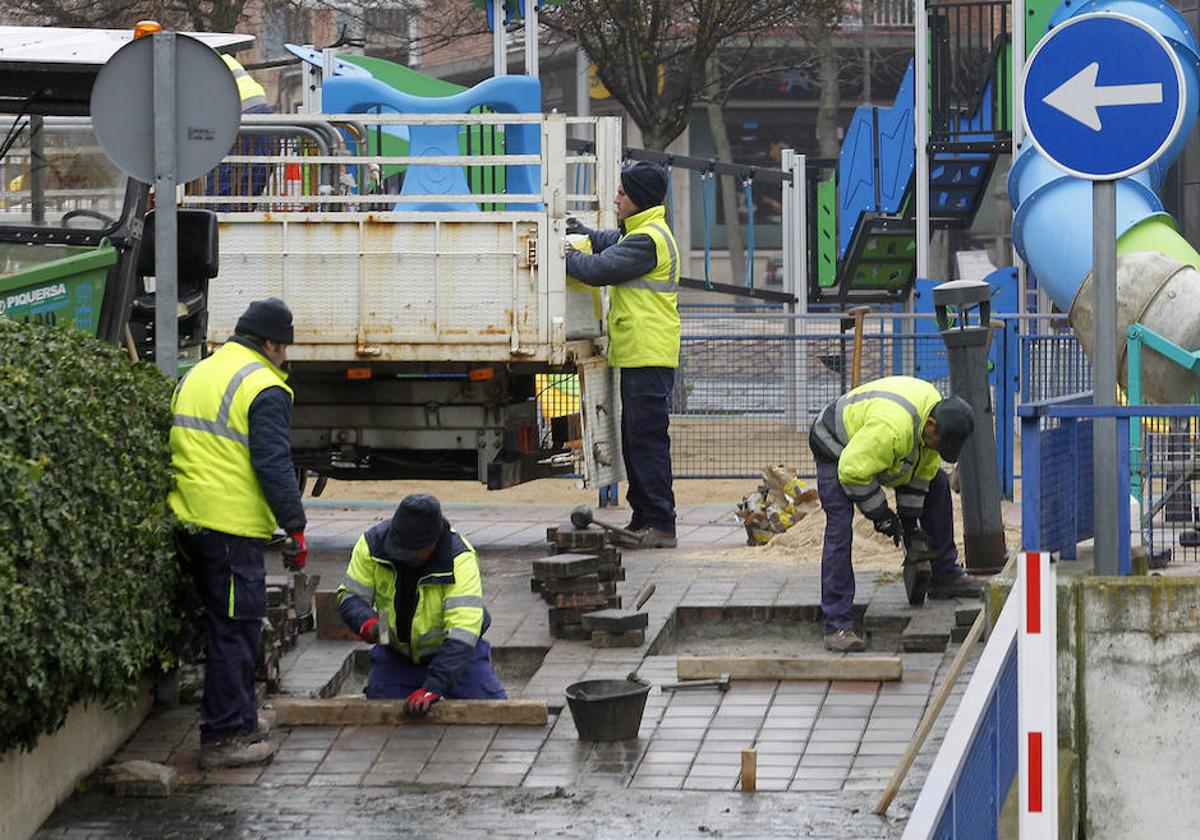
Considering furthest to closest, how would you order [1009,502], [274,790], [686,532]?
1. [1009,502]
2. [686,532]
3. [274,790]

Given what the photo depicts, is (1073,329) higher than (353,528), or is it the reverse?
(1073,329)

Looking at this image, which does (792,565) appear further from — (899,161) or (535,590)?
(899,161)

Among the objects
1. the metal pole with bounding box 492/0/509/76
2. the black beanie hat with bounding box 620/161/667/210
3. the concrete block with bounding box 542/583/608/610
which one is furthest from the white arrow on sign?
the metal pole with bounding box 492/0/509/76

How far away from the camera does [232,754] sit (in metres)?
7.60

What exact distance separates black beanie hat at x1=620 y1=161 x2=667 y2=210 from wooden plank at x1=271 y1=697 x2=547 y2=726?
4840mm

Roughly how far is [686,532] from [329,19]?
835 inches

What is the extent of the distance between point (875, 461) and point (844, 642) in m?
0.89

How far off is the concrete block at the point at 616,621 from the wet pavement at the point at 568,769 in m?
0.13

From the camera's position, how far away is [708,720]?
8211mm

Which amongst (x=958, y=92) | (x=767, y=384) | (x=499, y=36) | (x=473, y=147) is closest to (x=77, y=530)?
(x=473, y=147)

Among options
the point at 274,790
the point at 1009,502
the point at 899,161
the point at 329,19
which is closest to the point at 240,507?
the point at 274,790

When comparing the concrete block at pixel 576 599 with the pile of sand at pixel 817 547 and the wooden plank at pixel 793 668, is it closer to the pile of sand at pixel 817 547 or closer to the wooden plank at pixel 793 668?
the wooden plank at pixel 793 668

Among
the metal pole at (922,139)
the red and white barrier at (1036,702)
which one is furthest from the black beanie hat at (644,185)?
the red and white barrier at (1036,702)

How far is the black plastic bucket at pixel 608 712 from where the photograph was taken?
7.76 m
